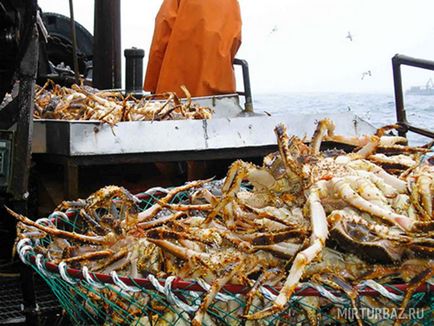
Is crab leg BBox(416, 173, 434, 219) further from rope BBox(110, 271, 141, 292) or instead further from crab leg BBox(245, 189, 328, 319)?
rope BBox(110, 271, 141, 292)

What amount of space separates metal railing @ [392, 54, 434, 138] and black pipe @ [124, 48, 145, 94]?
208 centimetres

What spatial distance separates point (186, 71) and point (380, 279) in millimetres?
3916

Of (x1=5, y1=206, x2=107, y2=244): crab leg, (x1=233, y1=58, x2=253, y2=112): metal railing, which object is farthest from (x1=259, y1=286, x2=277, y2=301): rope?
(x1=233, y1=58, x2=253, y2=112): metal railing

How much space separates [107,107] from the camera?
4039 millimetres

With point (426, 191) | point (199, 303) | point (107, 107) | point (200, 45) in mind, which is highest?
point (200, 45)

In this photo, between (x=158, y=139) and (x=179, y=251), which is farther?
(x=158, y=139)

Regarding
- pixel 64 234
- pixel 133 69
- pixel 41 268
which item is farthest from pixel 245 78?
pixel 41 268

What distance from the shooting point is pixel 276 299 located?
1310 millimetres

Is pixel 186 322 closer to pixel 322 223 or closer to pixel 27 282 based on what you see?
pixel 322 223

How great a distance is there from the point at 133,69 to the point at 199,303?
350 cm

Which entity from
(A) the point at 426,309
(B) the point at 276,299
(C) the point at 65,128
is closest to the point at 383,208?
(A) the point at 426,309

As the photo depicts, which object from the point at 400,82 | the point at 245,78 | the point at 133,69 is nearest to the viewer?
the point at 400,82

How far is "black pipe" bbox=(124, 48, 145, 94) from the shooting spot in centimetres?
469

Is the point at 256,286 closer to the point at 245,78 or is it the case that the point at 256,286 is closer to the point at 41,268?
the point at 41,268
